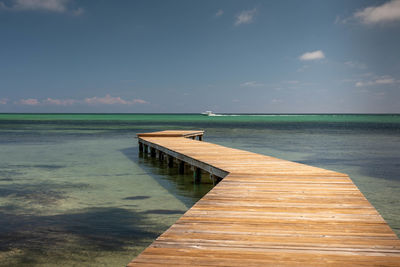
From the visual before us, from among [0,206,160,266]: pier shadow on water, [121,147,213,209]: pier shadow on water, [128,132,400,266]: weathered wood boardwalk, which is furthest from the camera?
[121,147,213,209]: pier shadow on water

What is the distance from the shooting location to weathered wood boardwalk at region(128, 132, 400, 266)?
279cm

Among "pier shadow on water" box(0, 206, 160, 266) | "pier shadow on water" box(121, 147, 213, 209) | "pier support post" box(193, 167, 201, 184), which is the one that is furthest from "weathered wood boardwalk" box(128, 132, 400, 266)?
"pier support post" box(193, 167, 201, 184)

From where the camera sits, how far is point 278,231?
3467 millimetres

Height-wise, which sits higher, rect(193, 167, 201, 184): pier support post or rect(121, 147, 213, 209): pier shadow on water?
rect(193, 167, 201, 184): pier support post

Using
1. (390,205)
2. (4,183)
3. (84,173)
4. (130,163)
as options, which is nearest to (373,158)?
(390,205)

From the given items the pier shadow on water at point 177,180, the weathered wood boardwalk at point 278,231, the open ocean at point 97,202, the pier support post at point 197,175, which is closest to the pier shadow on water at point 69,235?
the open ocean at point 97,202

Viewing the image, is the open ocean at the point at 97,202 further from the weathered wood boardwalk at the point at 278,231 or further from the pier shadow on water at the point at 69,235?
the weathered wood boardwalk at the point at 278,231

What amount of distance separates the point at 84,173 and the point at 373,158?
39.6 feet

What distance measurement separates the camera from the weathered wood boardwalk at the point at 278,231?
2.79m

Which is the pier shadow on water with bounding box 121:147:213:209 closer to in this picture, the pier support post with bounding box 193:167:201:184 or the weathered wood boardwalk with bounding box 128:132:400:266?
the pier support post with bounding box 193:167:201:184

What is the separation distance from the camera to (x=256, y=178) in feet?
21.1

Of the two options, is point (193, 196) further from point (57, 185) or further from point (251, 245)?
point (251, 245)

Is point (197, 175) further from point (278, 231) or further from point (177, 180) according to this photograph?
point (278, 231)

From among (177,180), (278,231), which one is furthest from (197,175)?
(278,231)
